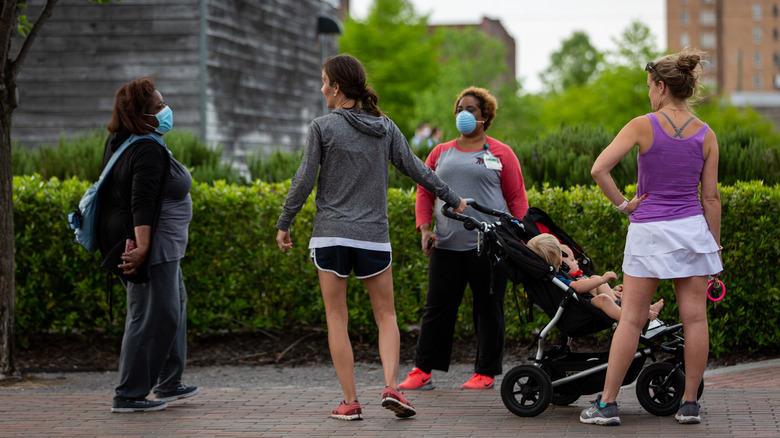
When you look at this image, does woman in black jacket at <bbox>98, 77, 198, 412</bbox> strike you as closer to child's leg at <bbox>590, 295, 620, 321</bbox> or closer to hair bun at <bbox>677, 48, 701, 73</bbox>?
child's leg at <bbox>590, 295, 620, 321</bbox>

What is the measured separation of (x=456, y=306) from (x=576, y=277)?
1115mm

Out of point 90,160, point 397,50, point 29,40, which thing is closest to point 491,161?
point 29,40

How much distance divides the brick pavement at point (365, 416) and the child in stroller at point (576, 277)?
62cm

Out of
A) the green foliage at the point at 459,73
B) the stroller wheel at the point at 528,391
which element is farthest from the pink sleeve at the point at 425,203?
the green foliage at the point at 459,73

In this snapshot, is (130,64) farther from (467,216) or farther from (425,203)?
(467,216)

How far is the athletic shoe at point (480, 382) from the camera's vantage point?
5.98 meters

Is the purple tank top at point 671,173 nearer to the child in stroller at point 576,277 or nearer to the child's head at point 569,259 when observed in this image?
the child in stroller at point 576,277

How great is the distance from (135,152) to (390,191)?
2.73 meters

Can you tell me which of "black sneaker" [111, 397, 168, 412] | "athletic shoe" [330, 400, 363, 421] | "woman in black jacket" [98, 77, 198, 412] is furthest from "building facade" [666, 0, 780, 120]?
"black sneaker" [111, 397, 168, 412]

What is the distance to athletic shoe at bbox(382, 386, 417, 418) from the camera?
15.9ft

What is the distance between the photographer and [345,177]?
4910 millimetres

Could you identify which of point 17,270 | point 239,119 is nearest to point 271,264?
point 17,270

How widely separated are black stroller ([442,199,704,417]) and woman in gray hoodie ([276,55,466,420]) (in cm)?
60

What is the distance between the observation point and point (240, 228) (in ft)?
25.0
